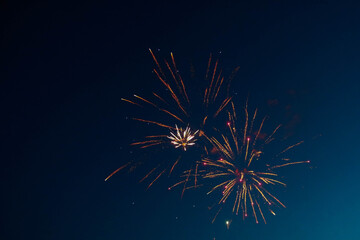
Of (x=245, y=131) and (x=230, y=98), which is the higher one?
(x=230, y=98)

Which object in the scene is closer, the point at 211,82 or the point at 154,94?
the point at 211,82

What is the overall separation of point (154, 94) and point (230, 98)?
117 inches

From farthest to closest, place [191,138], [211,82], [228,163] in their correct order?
[228,163], [191,138], [211,82]

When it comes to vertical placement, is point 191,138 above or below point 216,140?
below

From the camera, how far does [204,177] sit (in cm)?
805

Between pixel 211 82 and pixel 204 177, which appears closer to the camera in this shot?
pixel 211 82

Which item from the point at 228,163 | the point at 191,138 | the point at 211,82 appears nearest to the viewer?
the point at 211,82

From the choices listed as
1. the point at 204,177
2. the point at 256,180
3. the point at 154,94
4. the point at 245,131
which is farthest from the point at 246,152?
the point at 154,94

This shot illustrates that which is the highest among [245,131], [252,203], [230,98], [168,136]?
[230,98]

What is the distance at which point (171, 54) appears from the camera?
734 cm

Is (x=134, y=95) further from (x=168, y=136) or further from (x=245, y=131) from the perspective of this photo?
(x=245, y=131)

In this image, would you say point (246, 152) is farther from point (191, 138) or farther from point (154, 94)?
point (154, 94)

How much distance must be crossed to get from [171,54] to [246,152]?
15.8 feet

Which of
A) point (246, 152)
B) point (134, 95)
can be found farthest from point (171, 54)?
point (246, 152)
